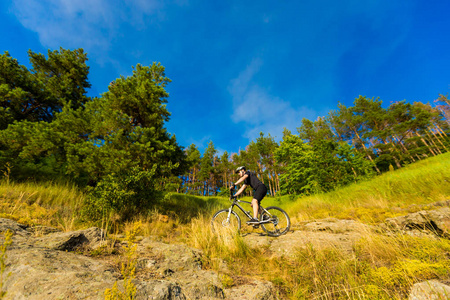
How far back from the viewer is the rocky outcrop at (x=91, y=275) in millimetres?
1560

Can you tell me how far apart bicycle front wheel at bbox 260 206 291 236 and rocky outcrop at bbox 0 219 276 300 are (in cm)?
267

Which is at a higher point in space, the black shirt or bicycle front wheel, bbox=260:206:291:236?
the black shirt

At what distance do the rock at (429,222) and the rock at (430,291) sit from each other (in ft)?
6.96

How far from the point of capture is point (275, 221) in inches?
211

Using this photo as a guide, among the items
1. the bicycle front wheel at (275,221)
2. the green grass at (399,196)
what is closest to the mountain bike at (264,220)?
the bicycle front wheel at (275,221)

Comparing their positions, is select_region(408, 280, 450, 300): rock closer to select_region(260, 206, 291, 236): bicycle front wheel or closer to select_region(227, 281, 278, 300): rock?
select_region(227, 281, 278, 300): rock

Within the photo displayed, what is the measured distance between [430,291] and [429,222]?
2.77 meters

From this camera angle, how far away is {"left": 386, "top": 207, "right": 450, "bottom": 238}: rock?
3240mm

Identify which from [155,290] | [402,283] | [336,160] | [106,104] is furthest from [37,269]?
[336,160]

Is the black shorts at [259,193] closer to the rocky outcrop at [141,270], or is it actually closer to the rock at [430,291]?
the rocky outcrop at [141,270]

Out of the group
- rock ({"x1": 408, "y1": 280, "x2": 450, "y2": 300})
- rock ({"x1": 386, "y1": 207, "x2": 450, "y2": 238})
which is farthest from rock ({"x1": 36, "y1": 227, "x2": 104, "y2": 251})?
rock ({"x1": 386, "y1": 207, "x2": 450, "y2": 238})

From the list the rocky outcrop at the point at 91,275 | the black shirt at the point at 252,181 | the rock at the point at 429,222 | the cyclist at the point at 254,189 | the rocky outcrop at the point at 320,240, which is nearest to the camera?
the rocky outcrop at the point at 91,275

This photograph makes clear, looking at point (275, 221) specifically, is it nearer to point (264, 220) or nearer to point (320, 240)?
point (264, 220)

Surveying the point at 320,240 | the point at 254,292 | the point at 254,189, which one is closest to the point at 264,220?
the point at 254,189
